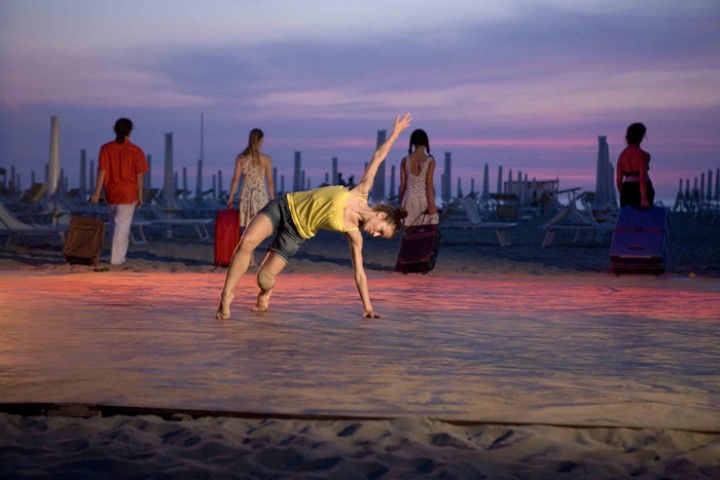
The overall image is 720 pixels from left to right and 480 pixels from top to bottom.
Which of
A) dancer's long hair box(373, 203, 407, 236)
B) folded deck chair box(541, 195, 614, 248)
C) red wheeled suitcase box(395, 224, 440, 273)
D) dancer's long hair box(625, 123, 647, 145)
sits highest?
dancer's long hair box(625, 123, 647, 145)

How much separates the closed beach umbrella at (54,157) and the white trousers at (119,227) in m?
7.33

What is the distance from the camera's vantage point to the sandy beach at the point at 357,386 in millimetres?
3195

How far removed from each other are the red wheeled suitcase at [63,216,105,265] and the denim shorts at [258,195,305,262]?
560cm

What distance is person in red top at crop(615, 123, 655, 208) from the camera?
10.9 metres

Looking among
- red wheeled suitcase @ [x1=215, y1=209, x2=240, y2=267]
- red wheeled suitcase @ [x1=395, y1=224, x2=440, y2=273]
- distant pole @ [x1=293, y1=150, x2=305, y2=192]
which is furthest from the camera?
distant pole @ [x1=293, y1=150, x2=305, y2=192]

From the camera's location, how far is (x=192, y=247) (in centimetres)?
1600

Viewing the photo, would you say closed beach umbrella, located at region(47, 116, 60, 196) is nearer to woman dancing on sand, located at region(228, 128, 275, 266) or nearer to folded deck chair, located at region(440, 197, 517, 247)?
folded deck chair, located at region(440, 197, 517, 247)

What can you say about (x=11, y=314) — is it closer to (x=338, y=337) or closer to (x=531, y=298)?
(x=338, y=337)

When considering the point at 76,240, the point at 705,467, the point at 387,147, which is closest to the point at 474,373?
the point at 705,467

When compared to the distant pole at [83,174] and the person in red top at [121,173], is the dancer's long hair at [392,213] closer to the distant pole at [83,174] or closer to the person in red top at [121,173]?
the person in red top at [121,173]

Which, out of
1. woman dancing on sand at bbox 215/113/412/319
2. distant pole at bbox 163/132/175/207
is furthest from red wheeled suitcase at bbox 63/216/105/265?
distant pole at bbox 163/132/175/207

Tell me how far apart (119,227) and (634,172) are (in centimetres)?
595

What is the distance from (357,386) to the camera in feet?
13.9

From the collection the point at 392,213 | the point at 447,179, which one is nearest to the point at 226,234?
the point at 392,213
